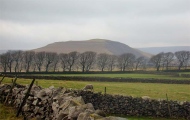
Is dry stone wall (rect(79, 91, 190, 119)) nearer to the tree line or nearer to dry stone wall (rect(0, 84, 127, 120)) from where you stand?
dry stone wall (rect(0, 84, 127, 120))

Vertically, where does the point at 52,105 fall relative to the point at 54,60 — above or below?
below

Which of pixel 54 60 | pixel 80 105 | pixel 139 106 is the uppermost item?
pixel 54 60

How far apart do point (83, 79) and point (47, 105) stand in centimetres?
4337

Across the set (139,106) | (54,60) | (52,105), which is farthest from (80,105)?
(54,60)

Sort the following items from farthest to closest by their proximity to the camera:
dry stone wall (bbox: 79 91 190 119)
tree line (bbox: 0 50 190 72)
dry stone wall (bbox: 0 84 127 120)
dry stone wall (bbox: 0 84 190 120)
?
tree line (bbox: 0 50 190 72)
dry stone wall (bbox: 79 91 190 119)
dry stone wall (bbox: 0 84 190 120)
dry stone wall (bbox: 0 84 127 120)

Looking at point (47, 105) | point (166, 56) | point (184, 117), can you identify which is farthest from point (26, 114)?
point (166, 56)

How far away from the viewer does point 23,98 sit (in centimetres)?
1473

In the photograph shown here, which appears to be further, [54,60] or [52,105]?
[54,60]

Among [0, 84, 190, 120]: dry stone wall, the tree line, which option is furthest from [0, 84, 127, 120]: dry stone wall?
the tree line

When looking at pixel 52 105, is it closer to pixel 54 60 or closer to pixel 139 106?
pixel 139 106

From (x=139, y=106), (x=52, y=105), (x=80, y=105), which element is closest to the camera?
(x=80, y=105)

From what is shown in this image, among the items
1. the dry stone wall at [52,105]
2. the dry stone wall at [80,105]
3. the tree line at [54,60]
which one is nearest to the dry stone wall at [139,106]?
the dry stone wall at [80,105]

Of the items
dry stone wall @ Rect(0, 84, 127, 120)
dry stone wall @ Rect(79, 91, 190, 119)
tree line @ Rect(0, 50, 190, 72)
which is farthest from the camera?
tree line @ Rect(0, 50, 190, 72)

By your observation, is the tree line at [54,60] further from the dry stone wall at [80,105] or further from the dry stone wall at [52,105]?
the dry stone wall at [52,105]
